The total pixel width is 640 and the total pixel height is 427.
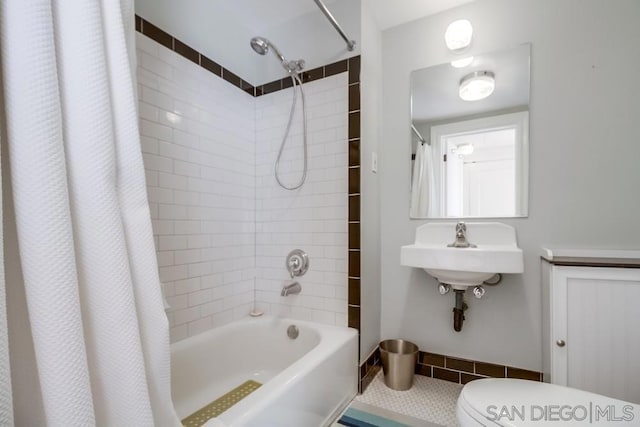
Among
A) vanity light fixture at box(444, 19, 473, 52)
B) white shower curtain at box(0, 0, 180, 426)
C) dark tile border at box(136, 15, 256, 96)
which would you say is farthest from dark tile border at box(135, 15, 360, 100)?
white shower curtain at box(0, 0, 180, 426)

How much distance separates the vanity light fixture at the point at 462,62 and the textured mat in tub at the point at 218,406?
88.0 inches

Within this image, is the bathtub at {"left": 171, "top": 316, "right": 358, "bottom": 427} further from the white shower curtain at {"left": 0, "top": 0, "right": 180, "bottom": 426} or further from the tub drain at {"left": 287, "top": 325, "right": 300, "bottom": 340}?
the white shower curtain at {"left": 0, "top": 0, "right": 180, "bottom": 426}

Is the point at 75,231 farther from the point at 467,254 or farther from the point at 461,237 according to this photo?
the point at 461,237

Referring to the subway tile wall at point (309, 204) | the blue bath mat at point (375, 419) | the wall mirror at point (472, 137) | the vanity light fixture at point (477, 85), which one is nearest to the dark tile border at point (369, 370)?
the blue bath mat at point (375, 419)

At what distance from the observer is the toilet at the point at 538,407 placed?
0.89 m

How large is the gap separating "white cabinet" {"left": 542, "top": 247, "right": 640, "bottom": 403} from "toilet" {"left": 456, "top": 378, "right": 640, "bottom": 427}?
27 centimetres

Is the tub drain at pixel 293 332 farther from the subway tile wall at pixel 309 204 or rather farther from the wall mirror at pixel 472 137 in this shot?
the wall mirror at pixel 472 137

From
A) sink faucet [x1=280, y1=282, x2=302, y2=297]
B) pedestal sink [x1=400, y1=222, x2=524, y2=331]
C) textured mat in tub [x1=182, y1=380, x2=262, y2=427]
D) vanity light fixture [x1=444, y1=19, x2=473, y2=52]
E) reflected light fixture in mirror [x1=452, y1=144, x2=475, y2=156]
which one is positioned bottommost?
textured mat in tub [x1=182, y1=380, x2=262, y2=427]

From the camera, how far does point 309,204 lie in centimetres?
182

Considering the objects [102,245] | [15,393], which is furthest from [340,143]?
[15,393]

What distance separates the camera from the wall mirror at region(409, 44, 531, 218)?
1.60 meters

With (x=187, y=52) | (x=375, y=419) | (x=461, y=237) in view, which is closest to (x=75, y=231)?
(x=187, y=52)

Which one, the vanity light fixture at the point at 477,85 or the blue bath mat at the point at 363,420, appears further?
the vanity light fixture at the point at 477,85

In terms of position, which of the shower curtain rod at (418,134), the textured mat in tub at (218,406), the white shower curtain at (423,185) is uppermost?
the shower curtain rod at (418,134)
